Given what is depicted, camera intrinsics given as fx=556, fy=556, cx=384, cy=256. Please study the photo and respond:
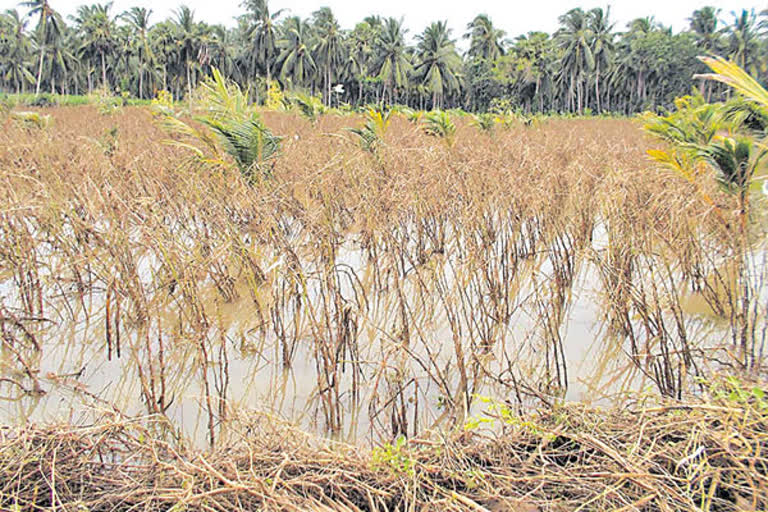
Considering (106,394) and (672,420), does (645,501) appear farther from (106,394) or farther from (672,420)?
(106,394)

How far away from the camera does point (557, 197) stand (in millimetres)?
5070

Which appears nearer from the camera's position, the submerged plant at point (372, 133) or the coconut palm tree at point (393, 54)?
the submerged plant at point (372, 133)

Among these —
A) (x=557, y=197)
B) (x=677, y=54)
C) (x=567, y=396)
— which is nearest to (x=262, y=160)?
(x=557, y=197)

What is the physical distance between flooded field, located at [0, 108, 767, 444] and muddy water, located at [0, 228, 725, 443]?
15mm

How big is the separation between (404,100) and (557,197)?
142 feet

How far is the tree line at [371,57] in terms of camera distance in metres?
36.4

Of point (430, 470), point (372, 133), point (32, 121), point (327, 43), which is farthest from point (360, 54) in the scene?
point (430, 470)

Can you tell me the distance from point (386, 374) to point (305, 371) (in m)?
0.75

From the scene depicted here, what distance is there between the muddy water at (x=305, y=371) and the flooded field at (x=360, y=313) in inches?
0.6

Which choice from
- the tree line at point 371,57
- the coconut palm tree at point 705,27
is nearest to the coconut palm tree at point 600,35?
the tree line at point 371,57

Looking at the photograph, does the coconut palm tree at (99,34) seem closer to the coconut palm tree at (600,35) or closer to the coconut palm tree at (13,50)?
→ the coconut palm tree at (13,50)

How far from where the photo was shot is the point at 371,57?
45188mm

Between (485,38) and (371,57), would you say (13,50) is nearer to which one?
(371,57)

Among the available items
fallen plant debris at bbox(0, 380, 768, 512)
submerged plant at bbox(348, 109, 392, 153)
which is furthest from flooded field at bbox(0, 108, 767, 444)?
submerged plant at bbox(348, 109, 392, 153)
